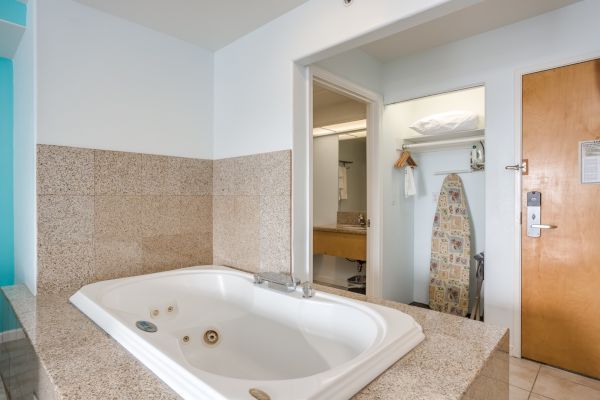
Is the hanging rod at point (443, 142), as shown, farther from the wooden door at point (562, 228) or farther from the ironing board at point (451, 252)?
the wooden door at point (562, 228)

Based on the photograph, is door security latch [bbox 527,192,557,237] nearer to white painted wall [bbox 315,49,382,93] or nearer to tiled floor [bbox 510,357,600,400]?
tiled floor [bbox 510,357,600,400]

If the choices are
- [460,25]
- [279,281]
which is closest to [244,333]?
[279,281]

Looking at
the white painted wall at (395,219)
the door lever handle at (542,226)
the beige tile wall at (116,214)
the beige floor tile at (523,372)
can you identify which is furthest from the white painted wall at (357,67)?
the beige floor tile at (523,372)

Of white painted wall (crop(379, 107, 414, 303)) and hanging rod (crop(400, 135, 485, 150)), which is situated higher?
hanging rod (crop(400, 135, 485, 150))

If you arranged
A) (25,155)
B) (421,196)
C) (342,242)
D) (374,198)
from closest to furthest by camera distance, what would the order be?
1. (25,155)
2. (374,198)
3. (421,196)
4. (342,242)

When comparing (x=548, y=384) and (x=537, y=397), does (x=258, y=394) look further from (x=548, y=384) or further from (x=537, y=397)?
(x=548, y=384)

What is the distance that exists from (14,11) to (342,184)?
340 centimetres

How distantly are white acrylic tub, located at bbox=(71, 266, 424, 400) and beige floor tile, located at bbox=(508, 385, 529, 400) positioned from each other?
1.11 metres

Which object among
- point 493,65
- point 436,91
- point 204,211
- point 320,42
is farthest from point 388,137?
point 204,211

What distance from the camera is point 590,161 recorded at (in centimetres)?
203

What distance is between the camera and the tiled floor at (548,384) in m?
1.89

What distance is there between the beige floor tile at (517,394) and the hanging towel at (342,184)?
271 cm

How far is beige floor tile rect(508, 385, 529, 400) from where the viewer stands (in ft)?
6.16

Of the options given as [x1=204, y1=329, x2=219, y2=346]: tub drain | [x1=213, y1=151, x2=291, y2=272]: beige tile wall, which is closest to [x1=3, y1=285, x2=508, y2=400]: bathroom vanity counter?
[x1=204, y1=329, x2=219, y2=346]: tub drain
